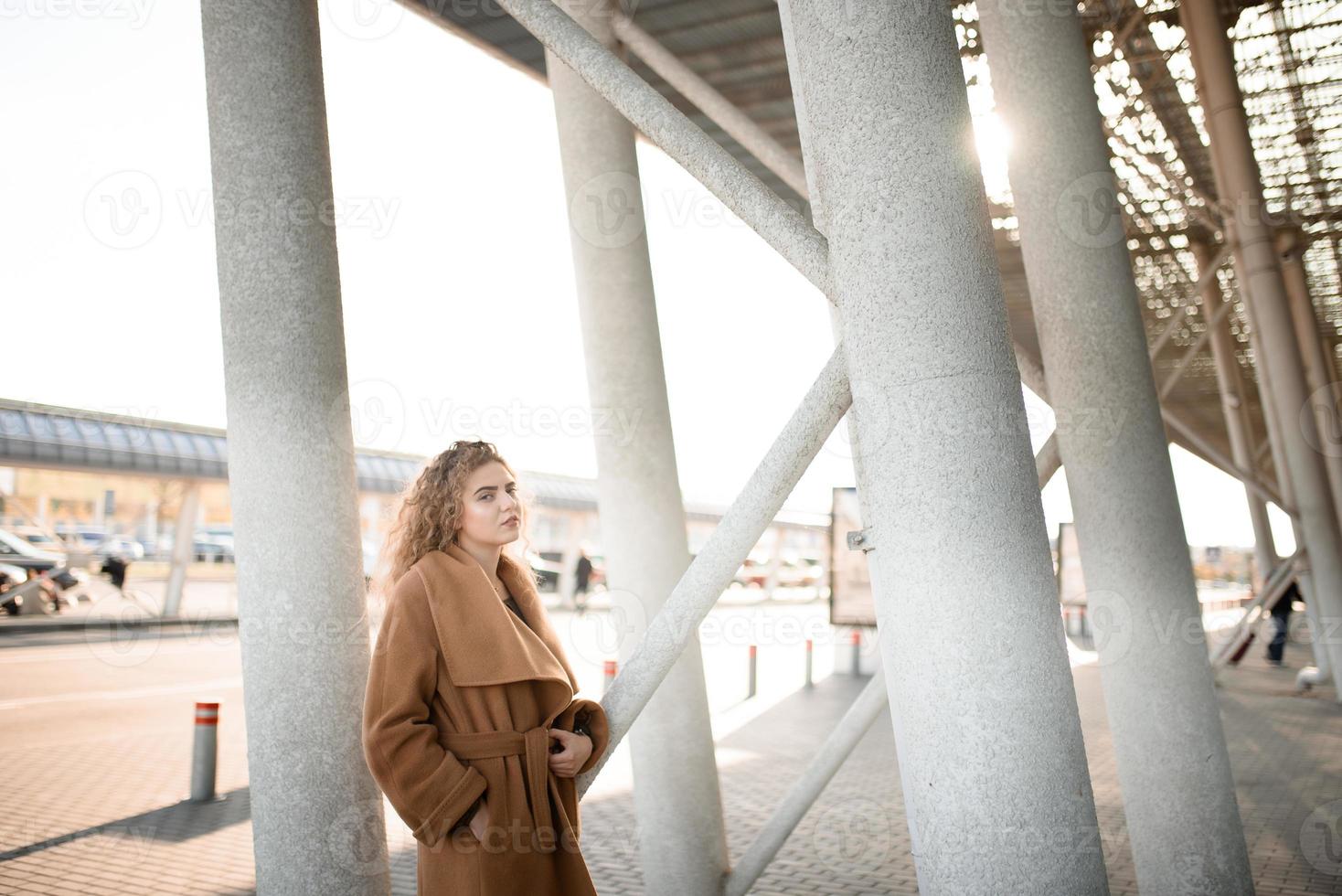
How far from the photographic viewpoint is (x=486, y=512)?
291 centimetres

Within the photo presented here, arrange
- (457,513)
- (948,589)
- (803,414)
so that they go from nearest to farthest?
(948,589) → (803,414) → (457,513)

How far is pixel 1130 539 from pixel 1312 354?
19.3 meters

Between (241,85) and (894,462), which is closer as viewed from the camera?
(894,462)

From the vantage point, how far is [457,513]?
290 cm

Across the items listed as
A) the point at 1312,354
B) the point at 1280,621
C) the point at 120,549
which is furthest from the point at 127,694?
the point at 120,549

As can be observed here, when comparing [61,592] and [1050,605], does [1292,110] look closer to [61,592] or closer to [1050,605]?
[1050,605]

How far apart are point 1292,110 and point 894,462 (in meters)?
15.8

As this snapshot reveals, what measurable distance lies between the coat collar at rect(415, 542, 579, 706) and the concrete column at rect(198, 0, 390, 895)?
0.43 m

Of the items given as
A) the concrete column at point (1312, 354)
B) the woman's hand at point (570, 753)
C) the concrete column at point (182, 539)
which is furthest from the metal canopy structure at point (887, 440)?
the concrete column at point (182, 539)

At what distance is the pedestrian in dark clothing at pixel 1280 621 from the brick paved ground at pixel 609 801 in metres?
3.92

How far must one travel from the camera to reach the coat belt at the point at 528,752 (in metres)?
2.58

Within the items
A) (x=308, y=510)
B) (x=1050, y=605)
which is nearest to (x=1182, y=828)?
(x=1050, y=605)

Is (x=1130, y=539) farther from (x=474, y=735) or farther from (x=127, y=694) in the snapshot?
(x=127, y=694)

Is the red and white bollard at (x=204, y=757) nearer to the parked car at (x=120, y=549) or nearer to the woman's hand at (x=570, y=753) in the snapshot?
the woman's hand at (x=570, y=753)
